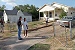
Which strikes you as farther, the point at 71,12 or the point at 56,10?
the point at 56,10

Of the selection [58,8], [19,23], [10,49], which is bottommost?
[10,49]

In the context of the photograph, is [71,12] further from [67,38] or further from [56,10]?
[67,38]

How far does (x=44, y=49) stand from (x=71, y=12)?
30563mm

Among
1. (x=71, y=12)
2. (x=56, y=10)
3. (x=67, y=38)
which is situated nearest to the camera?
(x=67, y=38)

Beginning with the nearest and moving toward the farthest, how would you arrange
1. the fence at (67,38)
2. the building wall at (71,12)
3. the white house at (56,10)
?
the fence at (67,38) < the white house at (56,10) < the building wall at (71,12)

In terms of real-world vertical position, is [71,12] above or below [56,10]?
below

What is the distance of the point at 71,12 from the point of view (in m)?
38.3

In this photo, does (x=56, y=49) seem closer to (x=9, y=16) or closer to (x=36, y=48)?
(x=36, y=48)

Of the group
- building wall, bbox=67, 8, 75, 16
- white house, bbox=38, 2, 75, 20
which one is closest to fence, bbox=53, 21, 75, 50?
white house, bbox=38, 2, 75, 20

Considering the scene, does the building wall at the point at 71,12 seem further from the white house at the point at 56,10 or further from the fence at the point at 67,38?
the fence at the point at 67,38

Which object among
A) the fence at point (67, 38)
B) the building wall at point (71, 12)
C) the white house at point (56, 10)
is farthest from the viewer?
the building wall at point (71, 12)

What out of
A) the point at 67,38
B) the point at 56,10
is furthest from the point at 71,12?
the point at 67,38

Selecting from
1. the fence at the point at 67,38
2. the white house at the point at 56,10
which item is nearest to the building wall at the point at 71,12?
the white house at the point at 56,10

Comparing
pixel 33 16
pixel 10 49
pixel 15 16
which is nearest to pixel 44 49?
pixel 10 49
